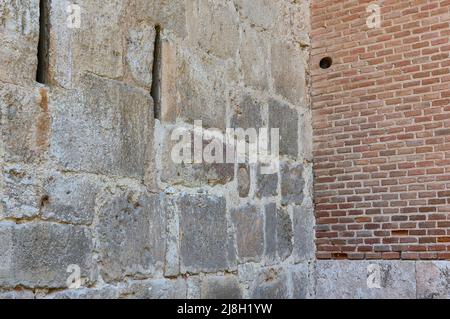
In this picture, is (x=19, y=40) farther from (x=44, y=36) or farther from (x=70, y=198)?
(x=70, y=198)

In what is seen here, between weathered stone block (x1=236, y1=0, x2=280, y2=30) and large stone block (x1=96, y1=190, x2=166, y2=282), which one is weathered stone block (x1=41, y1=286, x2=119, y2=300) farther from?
weathered stone block (x1=236, y1=0, x2=280, y2=30)

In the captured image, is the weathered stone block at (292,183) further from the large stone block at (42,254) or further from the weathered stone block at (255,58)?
the large stone block at (42,254)

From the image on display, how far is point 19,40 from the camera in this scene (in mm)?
2912

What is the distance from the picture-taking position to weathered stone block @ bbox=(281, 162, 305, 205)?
485 centimetres

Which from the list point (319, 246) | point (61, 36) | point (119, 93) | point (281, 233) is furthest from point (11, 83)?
point (319, 246)

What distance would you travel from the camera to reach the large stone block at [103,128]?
3102 millimetres

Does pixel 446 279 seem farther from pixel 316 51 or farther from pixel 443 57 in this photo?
pixel 316 51

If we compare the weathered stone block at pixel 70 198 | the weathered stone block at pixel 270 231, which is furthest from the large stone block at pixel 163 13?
the weathered stone block at pixel 270 231

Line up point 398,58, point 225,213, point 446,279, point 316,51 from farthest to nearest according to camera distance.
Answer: point 316,51, point 398,58, point 446,279, point 225,213

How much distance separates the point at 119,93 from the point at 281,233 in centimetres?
187

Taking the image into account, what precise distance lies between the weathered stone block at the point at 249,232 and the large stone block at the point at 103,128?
938 mm

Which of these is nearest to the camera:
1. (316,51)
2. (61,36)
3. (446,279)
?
(61,36)

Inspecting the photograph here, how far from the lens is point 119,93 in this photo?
342 cm

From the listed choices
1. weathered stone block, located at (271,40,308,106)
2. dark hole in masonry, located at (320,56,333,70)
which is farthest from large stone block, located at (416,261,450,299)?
dark hole in masonry, located at (320,56,333,70)
